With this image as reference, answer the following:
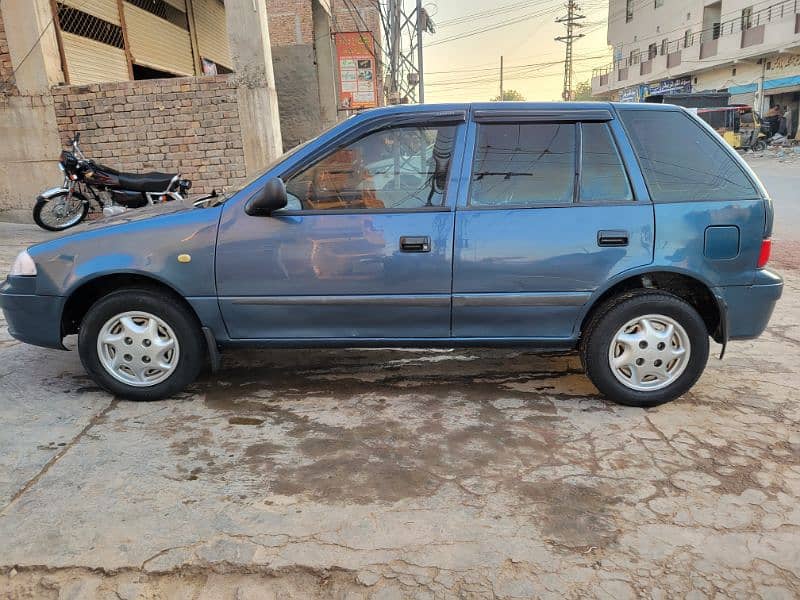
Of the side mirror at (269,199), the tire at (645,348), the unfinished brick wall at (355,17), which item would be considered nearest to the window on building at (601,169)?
the tire at (645,348)

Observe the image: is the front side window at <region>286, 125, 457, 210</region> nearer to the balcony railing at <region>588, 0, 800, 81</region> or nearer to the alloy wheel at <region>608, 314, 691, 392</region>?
the alloy wheel at <region>608, 314, 691, 392</region>

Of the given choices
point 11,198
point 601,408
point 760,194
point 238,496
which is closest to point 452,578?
point 238,496

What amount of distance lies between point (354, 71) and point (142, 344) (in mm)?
16436

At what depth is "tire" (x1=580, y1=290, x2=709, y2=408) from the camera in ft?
10.7

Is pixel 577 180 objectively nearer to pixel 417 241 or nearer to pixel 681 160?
pixel 681 160

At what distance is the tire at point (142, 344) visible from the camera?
3.32 metres

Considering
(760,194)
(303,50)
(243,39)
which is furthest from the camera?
(303,50)

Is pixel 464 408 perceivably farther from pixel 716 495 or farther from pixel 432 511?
pixel 716 495

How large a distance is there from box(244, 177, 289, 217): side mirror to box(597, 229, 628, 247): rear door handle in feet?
5.62

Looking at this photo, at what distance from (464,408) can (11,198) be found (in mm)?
8755

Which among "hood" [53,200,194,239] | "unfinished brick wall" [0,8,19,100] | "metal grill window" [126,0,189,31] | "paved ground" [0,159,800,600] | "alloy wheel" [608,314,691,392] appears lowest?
"paved ground" [0,159,800,600]

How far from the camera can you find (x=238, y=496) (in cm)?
256

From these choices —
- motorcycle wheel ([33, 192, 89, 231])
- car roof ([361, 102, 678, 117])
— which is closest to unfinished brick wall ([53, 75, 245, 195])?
motorcycle wheel ([33, 192, 89, 231])

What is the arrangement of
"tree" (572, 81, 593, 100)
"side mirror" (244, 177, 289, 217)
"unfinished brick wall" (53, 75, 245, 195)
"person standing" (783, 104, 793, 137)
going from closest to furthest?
"side mirror" (244, 177, 289, 217) < "unfinished brick wall" (53, 75, 245, 195) < "person standing" (783, 104, 793, 137) < "tree" (572, 81, 593, 100)
